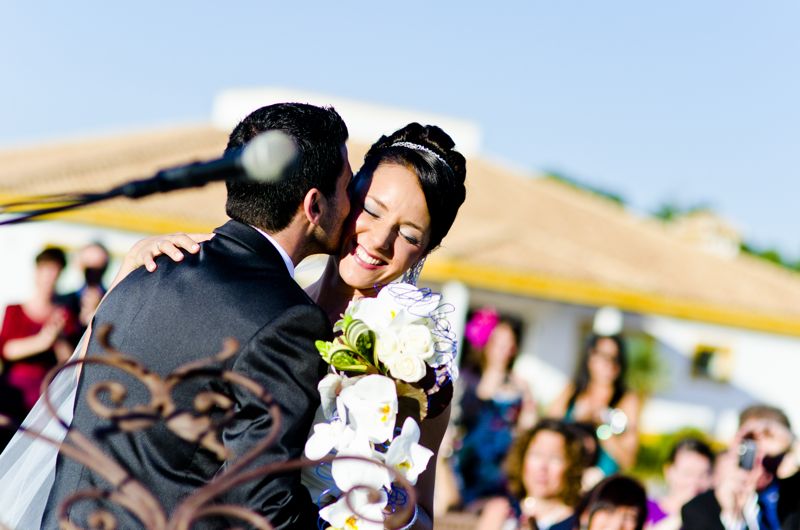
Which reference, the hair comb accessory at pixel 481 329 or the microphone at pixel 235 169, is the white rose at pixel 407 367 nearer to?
the microphone at pixel 235 169

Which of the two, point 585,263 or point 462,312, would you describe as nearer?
point 462,312

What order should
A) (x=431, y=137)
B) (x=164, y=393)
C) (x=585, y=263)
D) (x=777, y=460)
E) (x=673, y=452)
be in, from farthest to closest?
(x=585, y=263) → (x=673, y=452) → (x=777, y=460) → (x=431, y=137) → (x=164, y=393)

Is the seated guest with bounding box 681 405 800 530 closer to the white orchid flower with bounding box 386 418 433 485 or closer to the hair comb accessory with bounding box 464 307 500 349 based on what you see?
the white orchid flower with bounding box 386 418 433 485

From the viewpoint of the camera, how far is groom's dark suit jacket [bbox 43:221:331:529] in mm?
2559

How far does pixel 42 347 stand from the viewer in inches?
287

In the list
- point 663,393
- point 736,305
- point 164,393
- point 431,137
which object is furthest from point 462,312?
point 164,393

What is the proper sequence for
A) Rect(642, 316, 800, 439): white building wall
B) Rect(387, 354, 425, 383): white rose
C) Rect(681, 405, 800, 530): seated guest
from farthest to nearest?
Rect(642, 316, 800, 439): white building wall
Rect(681, 405, 800, 530): seated guest
Rect(387, 354, 425, 383): white rose

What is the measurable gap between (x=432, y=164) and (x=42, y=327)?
175 inches

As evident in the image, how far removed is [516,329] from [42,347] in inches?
147

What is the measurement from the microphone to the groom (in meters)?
0.71

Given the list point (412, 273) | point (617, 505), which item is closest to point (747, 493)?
point (617, 505)

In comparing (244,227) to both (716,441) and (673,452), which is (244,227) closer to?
(673,452)

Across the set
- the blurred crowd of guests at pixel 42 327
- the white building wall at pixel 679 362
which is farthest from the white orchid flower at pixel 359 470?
the white building wall at pixel 679 362

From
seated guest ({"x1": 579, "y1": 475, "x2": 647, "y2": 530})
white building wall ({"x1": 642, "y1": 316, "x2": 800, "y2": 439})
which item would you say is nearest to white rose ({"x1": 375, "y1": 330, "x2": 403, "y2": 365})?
seated guest ({"x1": 579, "y1": 475, "x2": 647, "y2": 530})
